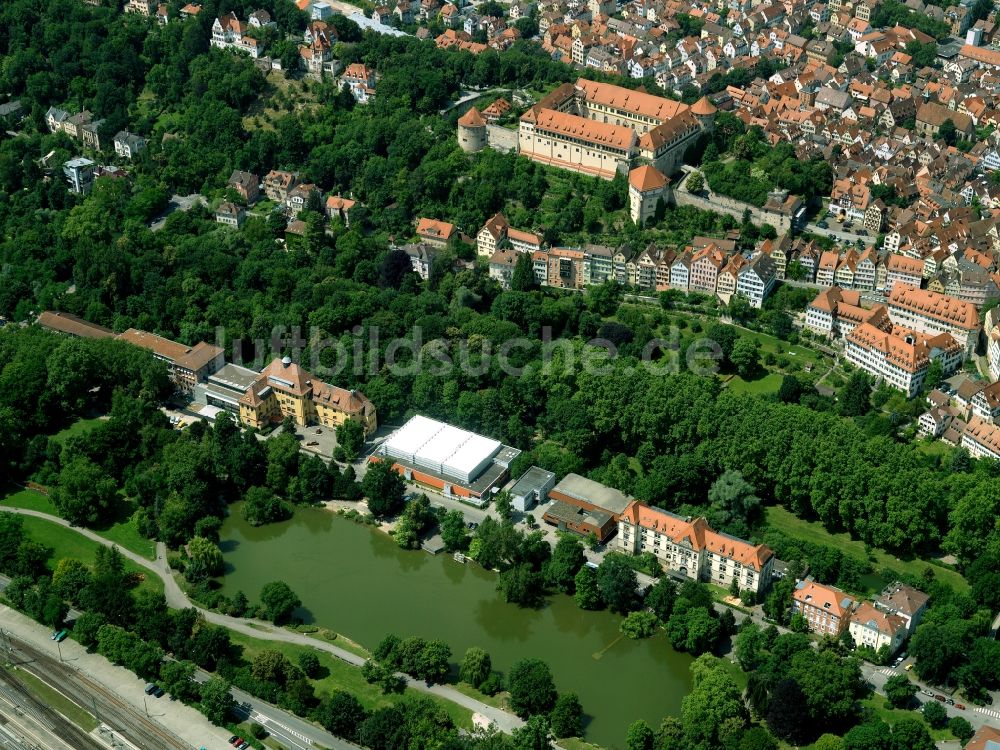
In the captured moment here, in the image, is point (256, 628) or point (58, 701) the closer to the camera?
point (58, 701)

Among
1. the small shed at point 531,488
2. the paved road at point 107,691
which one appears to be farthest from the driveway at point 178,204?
the paved road at point 107,691

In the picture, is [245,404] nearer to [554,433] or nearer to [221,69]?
[554,433]

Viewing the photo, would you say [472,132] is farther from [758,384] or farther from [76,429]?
[76,429]

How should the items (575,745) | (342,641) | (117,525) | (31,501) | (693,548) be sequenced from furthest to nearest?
(31,501) < (117,525) < (693,548) < (342,641) < (575,745)

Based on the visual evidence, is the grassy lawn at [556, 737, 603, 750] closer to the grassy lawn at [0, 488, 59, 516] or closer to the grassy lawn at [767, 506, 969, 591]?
the grassy lawn at [767, 506, 969, 591]

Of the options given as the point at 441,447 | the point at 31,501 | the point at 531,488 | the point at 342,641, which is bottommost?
the point at 31,501

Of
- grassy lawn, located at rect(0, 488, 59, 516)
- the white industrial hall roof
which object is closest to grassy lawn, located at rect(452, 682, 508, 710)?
the white industrial hall roof

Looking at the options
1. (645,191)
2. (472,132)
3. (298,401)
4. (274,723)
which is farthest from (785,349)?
(274,723)
